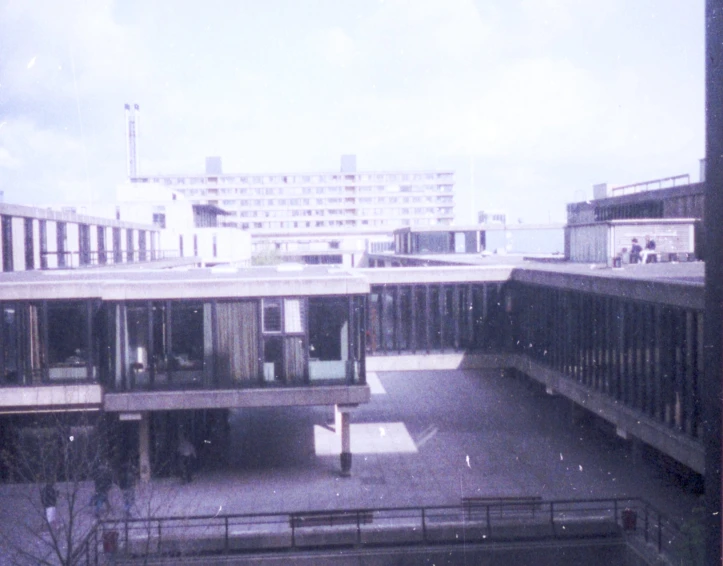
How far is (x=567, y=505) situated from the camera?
625 inches

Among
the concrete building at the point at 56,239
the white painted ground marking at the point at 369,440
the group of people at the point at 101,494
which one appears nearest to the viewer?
the group of people at the point at 101,494

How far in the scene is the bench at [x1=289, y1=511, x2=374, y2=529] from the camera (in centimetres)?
1408

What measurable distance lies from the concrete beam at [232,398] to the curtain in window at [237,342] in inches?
16.8

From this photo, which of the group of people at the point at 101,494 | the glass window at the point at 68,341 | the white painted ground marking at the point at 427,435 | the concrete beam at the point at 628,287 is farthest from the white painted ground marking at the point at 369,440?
the glass window at the point at 68,341

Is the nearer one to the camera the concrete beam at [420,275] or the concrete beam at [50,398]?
the concrete beam at [50,398]

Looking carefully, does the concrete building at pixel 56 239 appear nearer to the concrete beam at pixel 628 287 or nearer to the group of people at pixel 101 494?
the group of people at pixel 101 494

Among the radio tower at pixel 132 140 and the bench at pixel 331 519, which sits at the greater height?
the radio tower at pixel 132 140

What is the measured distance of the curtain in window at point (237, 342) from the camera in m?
18.0

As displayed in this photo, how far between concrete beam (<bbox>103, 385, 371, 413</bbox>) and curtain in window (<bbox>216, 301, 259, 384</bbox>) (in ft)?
1.40

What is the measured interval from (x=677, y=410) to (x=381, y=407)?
1371cm

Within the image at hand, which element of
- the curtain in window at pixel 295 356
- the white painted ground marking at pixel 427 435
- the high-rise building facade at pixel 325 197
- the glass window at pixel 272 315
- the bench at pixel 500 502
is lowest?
the white painted ground marking at pixel 427 435

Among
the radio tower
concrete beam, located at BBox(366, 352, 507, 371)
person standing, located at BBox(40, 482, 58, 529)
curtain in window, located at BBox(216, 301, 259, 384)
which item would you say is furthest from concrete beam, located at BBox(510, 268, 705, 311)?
→ the radio tower

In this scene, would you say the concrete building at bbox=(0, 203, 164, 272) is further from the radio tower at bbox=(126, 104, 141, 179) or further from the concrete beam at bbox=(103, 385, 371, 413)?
the radio tower at bbox=(126, 104, 141, 179)

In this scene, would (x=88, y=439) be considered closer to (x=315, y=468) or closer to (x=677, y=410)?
(x=315, y=468)
